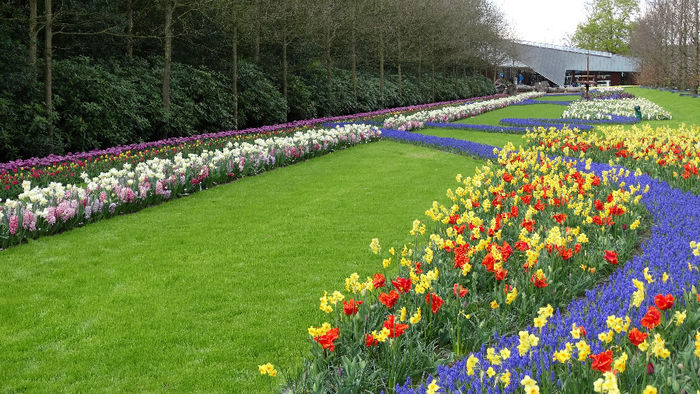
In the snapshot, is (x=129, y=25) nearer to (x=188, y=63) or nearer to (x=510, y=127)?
(x=188, y=63)

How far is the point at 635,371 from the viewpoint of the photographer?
2.69 meters

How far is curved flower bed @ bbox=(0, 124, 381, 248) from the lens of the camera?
6.64m

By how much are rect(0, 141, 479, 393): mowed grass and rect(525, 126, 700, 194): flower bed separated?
3409 mm

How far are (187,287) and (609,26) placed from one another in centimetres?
10394

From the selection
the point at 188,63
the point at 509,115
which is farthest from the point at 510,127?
the point at 188,63

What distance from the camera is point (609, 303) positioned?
3615 mm

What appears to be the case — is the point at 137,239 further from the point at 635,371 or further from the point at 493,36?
the point at 493,36

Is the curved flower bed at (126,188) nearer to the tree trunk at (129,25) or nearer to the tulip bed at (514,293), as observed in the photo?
the tulip bed at (514,293)

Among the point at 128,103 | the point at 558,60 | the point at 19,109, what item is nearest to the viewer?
the point at 19,109

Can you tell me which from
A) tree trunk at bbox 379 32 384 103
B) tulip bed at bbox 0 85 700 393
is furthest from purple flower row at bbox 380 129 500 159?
tree trunk at bbox 379 32 384 103

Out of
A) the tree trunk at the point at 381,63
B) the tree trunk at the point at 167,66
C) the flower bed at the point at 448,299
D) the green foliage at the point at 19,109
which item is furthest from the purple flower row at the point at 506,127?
the green foliage at the point at 19,109

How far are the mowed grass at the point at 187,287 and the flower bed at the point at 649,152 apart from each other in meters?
3.41

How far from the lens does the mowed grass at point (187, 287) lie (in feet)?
12.3

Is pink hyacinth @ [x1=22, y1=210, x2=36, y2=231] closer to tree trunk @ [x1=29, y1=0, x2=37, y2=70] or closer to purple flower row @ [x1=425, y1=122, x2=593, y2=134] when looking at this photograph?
tree trunk @ [x1=29, y1=0, x2=37, y2=70]
